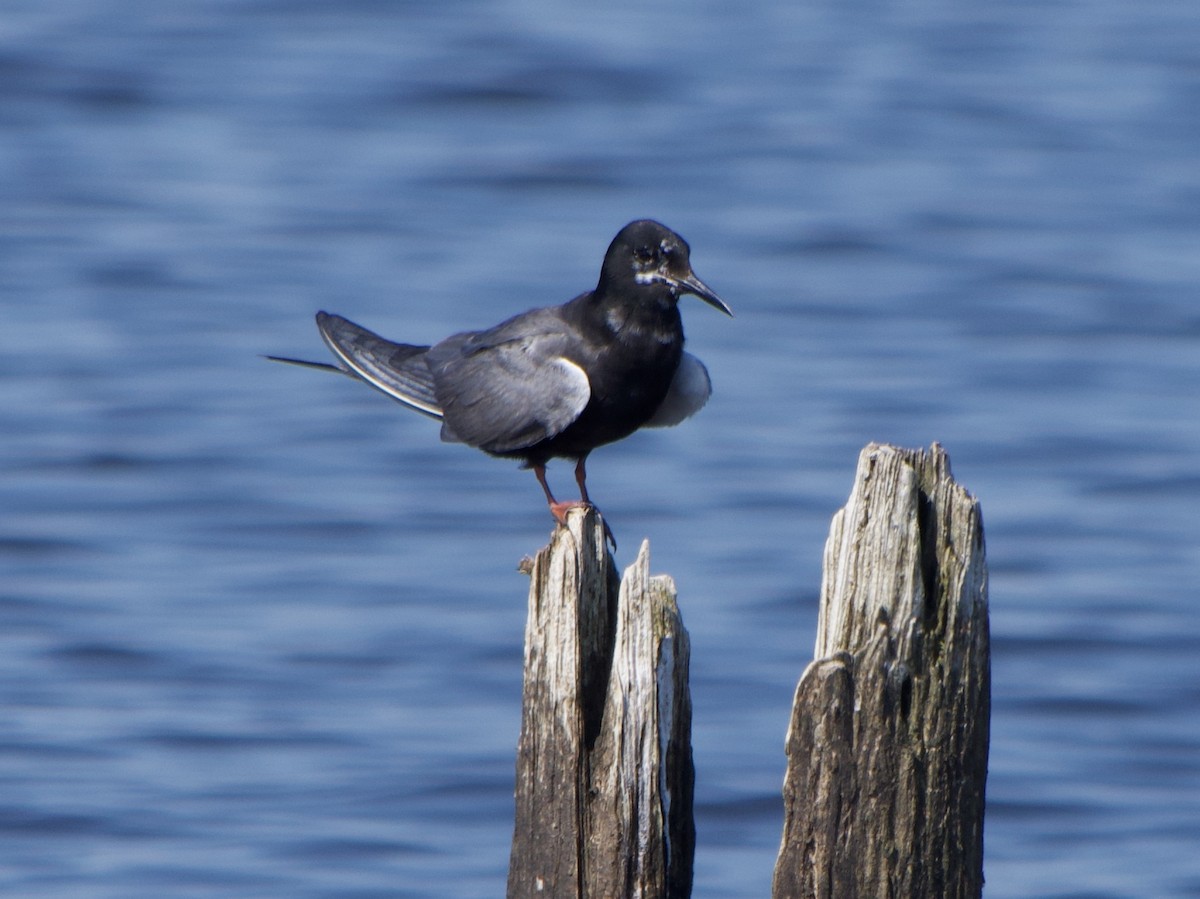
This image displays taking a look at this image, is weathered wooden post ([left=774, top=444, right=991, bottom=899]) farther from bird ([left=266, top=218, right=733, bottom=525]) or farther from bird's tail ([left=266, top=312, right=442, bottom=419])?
bird's tail ([left=266, top=312, right=442, bottom=419])

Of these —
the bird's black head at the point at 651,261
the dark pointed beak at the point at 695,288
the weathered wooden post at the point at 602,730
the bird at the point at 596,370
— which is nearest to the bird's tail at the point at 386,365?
the bird at the point at 596,370

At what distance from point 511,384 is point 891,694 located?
2.54 metres

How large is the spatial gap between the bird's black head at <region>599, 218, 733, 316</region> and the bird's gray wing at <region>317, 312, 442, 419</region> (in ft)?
3.52

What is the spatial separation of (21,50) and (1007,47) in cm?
1283

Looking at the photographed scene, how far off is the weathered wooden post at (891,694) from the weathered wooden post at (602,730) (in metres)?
0.42

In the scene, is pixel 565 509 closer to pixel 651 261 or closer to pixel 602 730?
pixel 651 261

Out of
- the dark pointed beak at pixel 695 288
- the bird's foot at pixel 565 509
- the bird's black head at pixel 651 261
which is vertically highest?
the bird's black head at pixel 651 261

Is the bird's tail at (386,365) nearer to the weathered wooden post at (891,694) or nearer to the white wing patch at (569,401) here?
the white wing patch at (569,401)

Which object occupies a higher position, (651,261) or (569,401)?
(651,261)

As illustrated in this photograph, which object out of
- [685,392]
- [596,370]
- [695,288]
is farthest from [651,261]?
[685,392]

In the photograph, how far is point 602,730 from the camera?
221 inches

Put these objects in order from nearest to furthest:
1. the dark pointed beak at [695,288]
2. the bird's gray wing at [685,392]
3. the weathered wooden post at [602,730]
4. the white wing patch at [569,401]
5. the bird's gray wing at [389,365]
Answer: the weathered wooden post at [602,730] < the dark pointed beak at [695,288] < the white wing patch at [569,401] < the bird's gray wing at [685,392] < the bird's gray wing at [389,365]

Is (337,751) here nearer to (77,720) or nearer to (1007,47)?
(77,720)

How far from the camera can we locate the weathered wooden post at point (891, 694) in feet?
16.9
